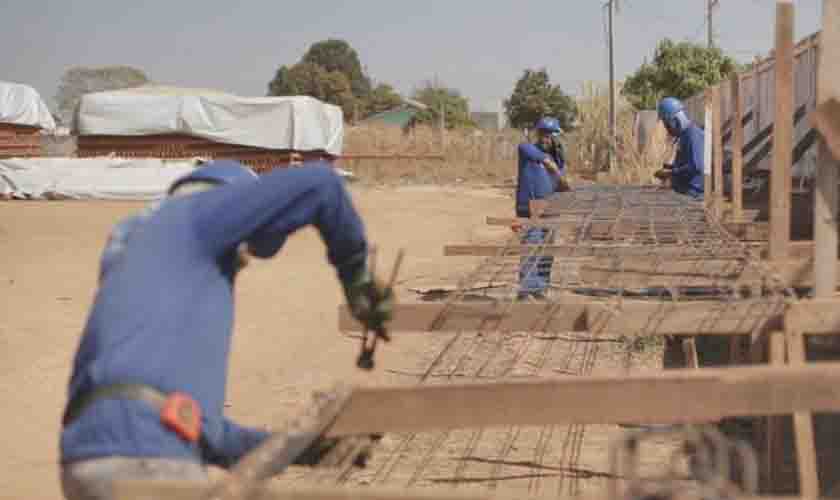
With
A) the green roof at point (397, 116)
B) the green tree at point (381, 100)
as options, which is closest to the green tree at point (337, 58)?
the green tree at point (381, 100)

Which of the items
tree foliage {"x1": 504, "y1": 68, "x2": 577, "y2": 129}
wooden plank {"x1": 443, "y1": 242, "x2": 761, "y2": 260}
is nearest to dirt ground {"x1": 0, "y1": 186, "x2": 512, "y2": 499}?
wooden plank {"x1": 443, "y1": 242, "x2": 761, "y2": 260}

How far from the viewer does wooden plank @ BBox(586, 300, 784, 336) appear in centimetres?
465

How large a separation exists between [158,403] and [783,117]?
353cm

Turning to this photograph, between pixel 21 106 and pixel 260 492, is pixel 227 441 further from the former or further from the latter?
pixel 21 106

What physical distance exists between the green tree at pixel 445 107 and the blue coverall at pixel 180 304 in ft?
165

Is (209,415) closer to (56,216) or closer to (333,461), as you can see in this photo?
(333,461)

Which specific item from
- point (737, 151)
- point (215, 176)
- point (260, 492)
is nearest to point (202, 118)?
point (737, 151)

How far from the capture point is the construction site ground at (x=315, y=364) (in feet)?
19.6

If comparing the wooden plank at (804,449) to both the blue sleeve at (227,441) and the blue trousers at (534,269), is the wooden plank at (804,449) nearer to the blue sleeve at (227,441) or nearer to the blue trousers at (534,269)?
the blue trousers at (534,269)

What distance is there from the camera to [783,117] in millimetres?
5242

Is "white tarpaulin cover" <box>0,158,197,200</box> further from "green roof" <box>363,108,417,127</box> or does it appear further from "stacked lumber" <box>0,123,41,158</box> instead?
"green roof" <box>363,108,417,127</box>

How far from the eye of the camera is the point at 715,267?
5965mm

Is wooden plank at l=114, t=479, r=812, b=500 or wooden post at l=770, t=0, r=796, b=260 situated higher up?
wooden post at l=770, t=0, r=796, b=260

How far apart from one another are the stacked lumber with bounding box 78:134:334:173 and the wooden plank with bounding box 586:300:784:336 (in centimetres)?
2429
